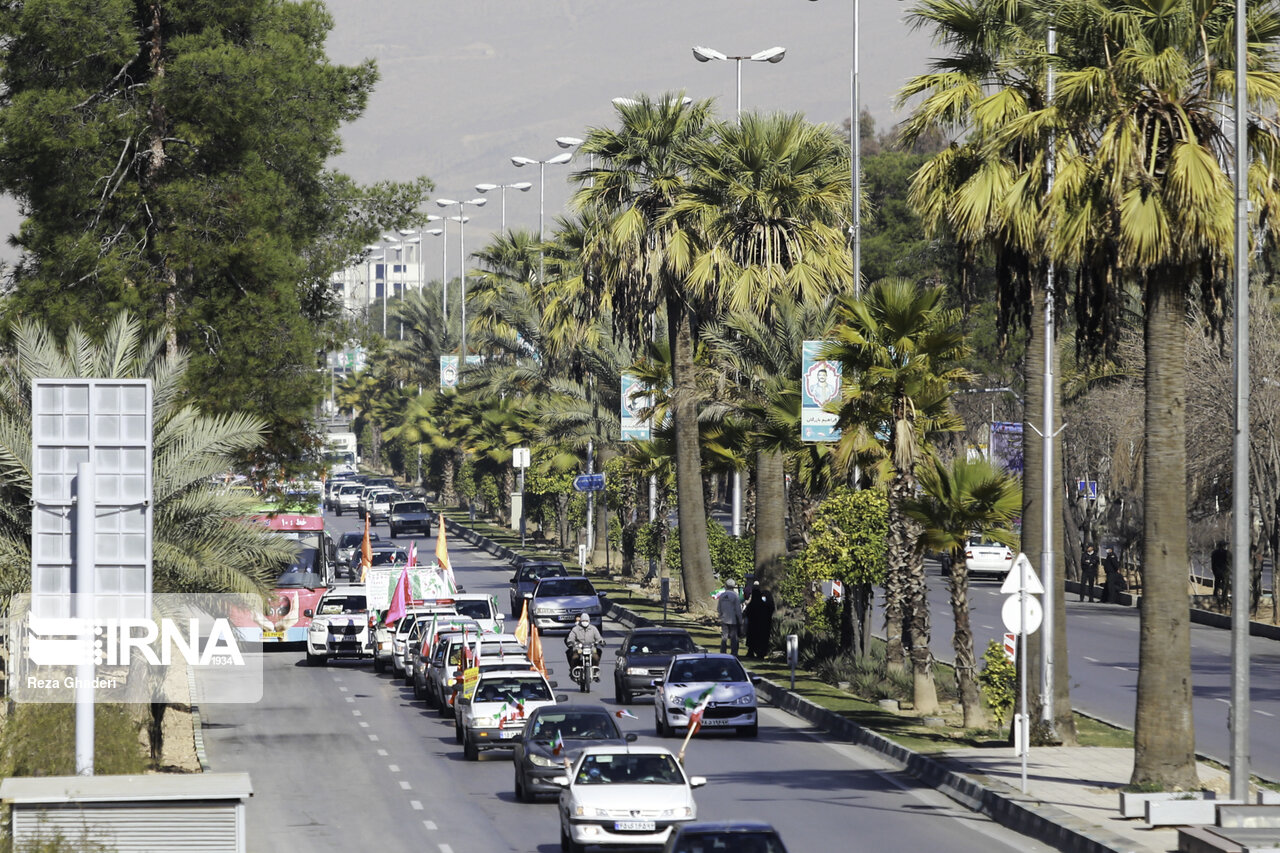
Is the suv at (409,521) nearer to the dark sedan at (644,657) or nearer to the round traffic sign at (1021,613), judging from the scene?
the dark sedan at (644,657)

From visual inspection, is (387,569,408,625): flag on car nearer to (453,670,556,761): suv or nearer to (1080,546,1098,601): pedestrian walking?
(453,670,556,761): suv

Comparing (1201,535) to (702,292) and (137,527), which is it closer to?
(702,292)

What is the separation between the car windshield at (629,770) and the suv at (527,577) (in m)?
31.6

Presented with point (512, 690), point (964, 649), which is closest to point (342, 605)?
point (512, 690)

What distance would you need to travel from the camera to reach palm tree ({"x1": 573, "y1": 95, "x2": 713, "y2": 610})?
47.6 metres

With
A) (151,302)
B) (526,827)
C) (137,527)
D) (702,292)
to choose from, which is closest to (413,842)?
(526,827)

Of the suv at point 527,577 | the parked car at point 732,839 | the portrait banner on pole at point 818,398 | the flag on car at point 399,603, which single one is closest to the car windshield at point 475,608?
the flag on car at point 399,603

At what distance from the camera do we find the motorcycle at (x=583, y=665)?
36.5 meters

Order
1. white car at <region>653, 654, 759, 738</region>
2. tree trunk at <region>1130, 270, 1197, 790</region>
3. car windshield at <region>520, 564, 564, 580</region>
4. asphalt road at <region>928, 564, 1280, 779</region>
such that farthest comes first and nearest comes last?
car windshield at <region>520, 564, 564, 580</region> → white car at <region>653, 654, 759, 738</region> → asphalt road at <region>928, 564, 1280, 779</region> → tree trunk at <region>1130, 270, 1197, 790</region>

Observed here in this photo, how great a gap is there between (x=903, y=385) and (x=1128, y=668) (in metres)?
11.5

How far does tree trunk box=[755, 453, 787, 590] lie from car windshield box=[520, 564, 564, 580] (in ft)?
35.8

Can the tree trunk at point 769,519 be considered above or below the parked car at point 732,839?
above

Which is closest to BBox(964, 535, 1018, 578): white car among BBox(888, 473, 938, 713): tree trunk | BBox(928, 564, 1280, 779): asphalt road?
BBox(928, 564, 1280, 779): asphalt road

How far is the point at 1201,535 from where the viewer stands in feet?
212
